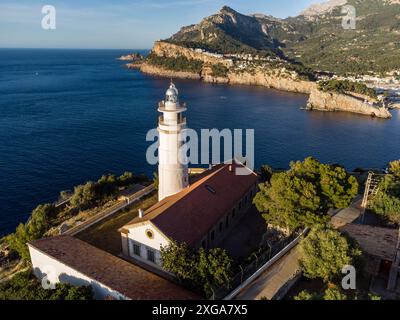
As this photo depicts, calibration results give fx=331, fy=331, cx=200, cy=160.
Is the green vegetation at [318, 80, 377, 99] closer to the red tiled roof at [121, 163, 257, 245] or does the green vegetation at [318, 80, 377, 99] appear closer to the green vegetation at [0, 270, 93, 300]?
the red tiled roof at [121, 163, 257, 245]

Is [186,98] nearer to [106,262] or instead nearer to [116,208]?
[116,208]

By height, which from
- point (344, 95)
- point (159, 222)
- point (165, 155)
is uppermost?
point (344, 95)

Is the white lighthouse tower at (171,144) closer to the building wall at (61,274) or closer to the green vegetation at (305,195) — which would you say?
the green vegetation at (305,195)

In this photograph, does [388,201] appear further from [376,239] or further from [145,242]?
[145,242]

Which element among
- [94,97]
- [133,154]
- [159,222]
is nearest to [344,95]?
[133,154]

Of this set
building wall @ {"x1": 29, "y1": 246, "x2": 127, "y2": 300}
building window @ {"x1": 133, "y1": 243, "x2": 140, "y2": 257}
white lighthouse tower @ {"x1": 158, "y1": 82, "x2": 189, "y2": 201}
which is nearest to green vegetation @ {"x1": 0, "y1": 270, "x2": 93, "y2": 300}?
building wall @ {"x1": 29, "y1": 246, "x2": 127, "y2": 300}

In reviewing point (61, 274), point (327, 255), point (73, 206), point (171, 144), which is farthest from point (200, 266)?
point (73, 206)

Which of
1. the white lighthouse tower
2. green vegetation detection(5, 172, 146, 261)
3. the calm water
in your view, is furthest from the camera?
the calm water
